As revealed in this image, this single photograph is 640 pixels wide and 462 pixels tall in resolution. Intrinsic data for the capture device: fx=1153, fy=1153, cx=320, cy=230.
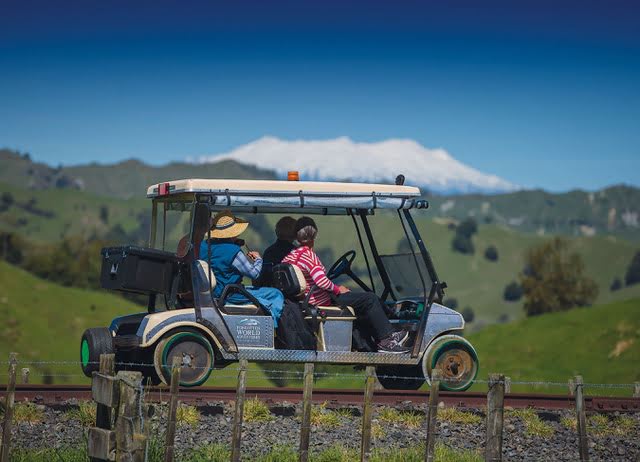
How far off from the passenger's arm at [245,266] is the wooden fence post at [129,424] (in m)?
3.43

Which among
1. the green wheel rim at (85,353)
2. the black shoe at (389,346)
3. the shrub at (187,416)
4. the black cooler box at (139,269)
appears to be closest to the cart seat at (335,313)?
the black shoe at (389,346)

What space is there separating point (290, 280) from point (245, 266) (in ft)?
1.86

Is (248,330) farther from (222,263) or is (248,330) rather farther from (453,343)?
(453,343)

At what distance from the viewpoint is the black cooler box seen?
41.7 ft

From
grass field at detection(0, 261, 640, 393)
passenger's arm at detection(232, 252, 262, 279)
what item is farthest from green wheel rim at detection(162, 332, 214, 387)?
grass field at detection(0, 261, 640, 393)

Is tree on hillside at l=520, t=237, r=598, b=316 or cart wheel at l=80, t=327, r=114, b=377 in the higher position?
cart wheel at l=80, t=327, r=114, b=377

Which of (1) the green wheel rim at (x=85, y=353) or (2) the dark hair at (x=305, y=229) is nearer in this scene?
(1) the green wheel rim at (x=85, y=353)

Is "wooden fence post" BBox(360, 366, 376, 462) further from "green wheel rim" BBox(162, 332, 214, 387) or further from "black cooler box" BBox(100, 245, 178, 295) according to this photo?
"black cooler box" BBox(100, 245, 178, 295)

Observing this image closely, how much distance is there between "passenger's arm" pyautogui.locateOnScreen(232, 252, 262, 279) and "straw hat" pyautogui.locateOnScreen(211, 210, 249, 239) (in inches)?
10.4

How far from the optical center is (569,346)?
5403cm

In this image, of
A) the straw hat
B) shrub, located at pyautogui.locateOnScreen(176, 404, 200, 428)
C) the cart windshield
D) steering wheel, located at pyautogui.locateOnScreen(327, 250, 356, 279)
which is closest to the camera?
shrub, located at pyautogui.locateOnScreen(176, 404, 200, 428)

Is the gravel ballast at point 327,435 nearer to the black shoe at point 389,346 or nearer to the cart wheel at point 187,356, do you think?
the cart wheel at point 187,356

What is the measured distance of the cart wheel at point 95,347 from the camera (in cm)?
1288

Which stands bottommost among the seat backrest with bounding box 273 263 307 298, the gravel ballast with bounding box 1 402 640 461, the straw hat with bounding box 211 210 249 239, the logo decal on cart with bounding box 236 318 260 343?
the gravel ballast with bounding box 1 402 640 461
